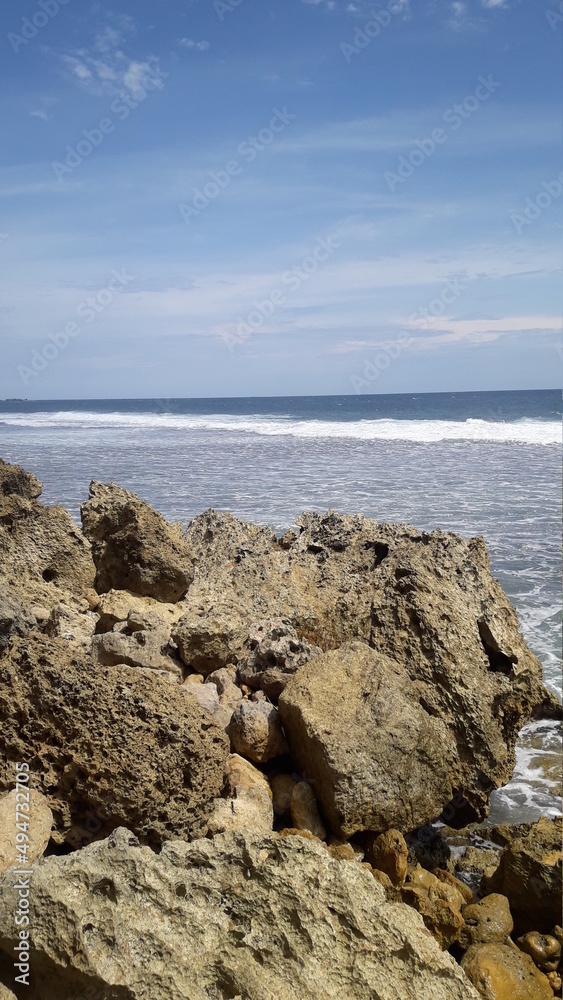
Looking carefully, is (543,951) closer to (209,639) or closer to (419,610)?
(419,610)

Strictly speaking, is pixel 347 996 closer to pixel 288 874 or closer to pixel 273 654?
pixel 288 874

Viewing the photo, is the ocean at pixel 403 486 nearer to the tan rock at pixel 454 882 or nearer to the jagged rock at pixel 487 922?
the tan rock at pixel 454 882

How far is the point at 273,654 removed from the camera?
4234mm

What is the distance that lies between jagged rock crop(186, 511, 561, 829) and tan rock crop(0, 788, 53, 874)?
1.51 m

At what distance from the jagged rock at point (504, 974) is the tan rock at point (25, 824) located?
68.0 inches

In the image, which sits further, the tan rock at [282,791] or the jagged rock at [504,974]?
the tan rock at [282,791]

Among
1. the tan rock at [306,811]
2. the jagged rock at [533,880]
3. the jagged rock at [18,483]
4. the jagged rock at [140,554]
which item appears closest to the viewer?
the jagged rock at [533,880]

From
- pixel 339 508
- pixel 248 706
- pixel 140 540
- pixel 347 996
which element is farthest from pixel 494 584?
pixel 339 508

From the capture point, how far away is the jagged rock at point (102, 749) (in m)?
3.03

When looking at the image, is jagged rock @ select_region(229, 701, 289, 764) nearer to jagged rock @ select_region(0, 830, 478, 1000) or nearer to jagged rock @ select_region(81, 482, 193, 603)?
jagged rock @ select_region(0, 830, 478, 1000)

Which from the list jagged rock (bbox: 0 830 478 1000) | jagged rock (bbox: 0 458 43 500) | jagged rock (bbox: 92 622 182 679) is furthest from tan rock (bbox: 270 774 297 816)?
jagged rock (bbox: 0 458 43 500)

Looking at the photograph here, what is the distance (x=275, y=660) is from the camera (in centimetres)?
424

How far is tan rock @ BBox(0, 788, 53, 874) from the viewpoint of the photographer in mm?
2674

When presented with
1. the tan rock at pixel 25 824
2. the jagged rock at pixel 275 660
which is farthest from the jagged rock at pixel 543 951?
the tan rock at pixel 25 824
